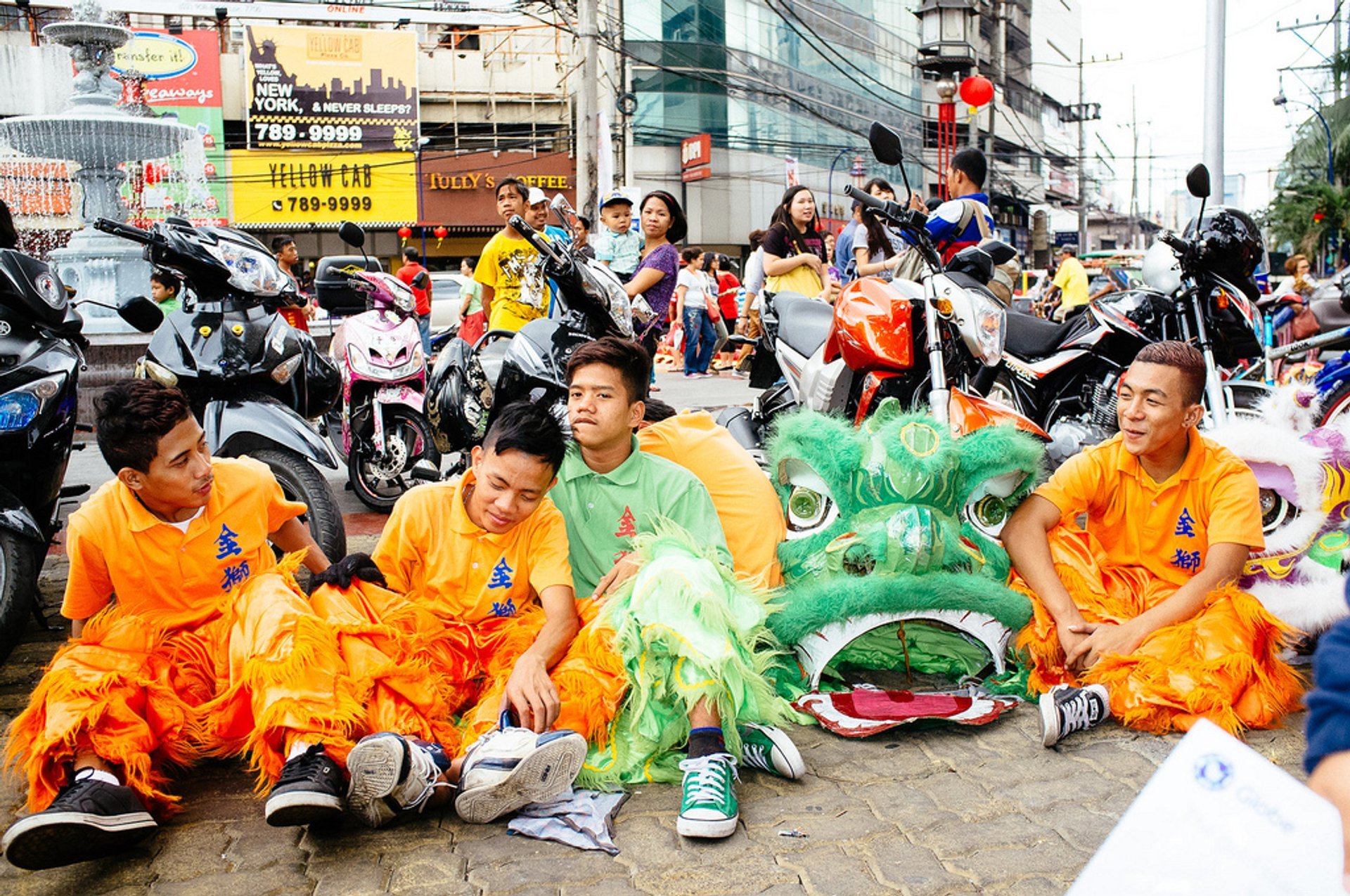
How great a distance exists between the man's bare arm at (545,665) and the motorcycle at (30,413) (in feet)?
5.62

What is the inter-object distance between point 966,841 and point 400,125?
28428mm

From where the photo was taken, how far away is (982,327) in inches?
160

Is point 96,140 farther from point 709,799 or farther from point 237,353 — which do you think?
point 709,799

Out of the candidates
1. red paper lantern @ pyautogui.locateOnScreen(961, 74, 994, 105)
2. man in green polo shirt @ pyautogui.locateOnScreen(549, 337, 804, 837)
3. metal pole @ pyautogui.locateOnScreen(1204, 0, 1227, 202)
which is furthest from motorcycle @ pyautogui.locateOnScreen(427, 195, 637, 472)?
red paper lantern @ pyautogui.locateOnScreen(961, 74, 994, 105)

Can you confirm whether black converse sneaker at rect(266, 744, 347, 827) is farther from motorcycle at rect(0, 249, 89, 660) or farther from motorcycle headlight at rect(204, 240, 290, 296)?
motorcycle headlight at rect(204, 240, 290, 296)

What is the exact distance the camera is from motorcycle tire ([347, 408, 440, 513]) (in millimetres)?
5875

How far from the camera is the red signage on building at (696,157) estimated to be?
26984 mm

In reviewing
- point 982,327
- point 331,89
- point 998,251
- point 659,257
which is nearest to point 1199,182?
point 998,251

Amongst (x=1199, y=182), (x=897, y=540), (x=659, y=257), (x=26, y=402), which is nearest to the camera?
(x=897, y=540)

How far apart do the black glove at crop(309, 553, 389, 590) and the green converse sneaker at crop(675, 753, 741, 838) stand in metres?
0.90

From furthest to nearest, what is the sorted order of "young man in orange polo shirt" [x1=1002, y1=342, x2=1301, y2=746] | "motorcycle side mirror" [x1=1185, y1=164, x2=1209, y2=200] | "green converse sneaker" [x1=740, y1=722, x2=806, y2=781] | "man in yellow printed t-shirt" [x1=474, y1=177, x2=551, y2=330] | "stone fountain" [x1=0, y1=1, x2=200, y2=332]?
"stone fountain" [x1=0, y1=1, x2=200, y2=332], "man in yellow printed t-shirt" [x1=474, y1=177, x2=551, y2=330], "motorcycle side mirror" [x1=1185, y1=164, x2=1209, y2=200], "young man in orange polo shirt" [x1=1002, y1=342, x2=1301, y2=746], "green converse sneaker" [x1=740, y1=722, x2=806, y2=781]

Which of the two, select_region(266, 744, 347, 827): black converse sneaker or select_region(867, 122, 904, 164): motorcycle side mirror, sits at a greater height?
select_region(867, 122, 904, 164): motorcycle side mirror

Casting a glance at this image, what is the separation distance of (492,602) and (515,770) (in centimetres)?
65

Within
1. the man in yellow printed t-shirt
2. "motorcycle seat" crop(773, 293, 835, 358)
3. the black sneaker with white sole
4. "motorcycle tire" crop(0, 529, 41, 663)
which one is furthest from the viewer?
the man in yellow printed t-shirt
